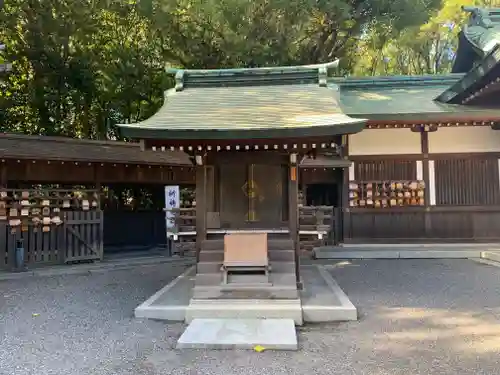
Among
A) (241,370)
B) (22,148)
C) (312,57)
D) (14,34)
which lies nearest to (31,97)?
(14,34)

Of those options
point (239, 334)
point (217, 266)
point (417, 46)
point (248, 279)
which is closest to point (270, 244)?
point (248, 279)

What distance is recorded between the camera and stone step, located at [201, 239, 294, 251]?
Result: 6.59 metres

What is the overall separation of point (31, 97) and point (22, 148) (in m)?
4.78

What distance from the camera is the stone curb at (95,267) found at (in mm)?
8848

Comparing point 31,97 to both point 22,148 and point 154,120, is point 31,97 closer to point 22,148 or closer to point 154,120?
point 22,148

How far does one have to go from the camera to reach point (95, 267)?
386 inches

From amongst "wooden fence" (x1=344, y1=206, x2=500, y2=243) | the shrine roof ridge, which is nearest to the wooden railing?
the shrine roof ridge

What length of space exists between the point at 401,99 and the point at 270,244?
6900mm

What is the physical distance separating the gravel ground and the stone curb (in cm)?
120

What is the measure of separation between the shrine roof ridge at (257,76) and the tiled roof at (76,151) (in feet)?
11.2

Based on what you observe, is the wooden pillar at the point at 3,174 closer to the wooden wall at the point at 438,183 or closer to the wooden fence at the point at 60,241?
the wooden fence at the point at 60,241

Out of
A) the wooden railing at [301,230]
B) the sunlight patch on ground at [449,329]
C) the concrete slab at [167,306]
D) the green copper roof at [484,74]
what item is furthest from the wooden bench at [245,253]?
the green copper roof at [484,74]

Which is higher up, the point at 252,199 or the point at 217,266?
the point at 252,199

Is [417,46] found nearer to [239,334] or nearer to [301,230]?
[301,230]
